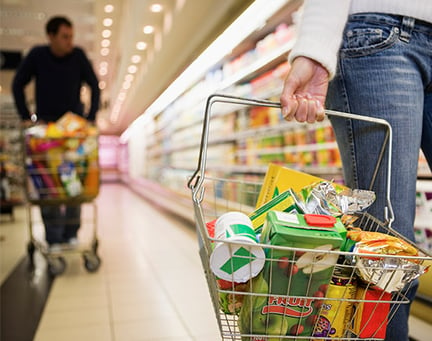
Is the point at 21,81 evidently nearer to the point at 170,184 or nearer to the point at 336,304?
the point at 336,304

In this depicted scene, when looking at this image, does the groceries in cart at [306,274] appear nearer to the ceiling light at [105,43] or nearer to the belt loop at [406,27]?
the belt loop at [406,27]

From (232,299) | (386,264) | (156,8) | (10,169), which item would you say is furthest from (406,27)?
(10,169)

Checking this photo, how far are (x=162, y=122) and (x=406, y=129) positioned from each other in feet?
Result: 30.0

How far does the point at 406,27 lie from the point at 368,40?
0.08 m

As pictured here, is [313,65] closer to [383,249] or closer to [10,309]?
[383,249]

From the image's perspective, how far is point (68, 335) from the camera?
1.96 meters

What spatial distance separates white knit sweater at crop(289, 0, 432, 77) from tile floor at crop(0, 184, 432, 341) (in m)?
1.26

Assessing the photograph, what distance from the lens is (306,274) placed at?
24.3 inches

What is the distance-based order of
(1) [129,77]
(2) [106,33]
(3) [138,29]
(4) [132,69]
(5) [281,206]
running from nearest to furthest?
1. (5) [281,206]
2. (3) [138,29]
3. (2) [106,33]
4. (4) [132,69]
5. (1) [129,77]

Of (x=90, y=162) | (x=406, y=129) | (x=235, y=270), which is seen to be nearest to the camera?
(x=235, y=270)

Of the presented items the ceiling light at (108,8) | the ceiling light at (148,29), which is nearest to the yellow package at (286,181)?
the ceiling light at (148,29)

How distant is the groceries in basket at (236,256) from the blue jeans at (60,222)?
2771 millimetres

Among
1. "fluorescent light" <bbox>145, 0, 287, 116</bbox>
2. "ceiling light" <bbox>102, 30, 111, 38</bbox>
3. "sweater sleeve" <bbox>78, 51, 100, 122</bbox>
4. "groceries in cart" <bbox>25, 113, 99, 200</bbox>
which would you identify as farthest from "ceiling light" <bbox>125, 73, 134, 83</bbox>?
"groceries in cart" <bbox>25, 113, 99, 200</bbox>

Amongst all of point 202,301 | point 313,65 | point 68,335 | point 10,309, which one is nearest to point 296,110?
point 313,65
